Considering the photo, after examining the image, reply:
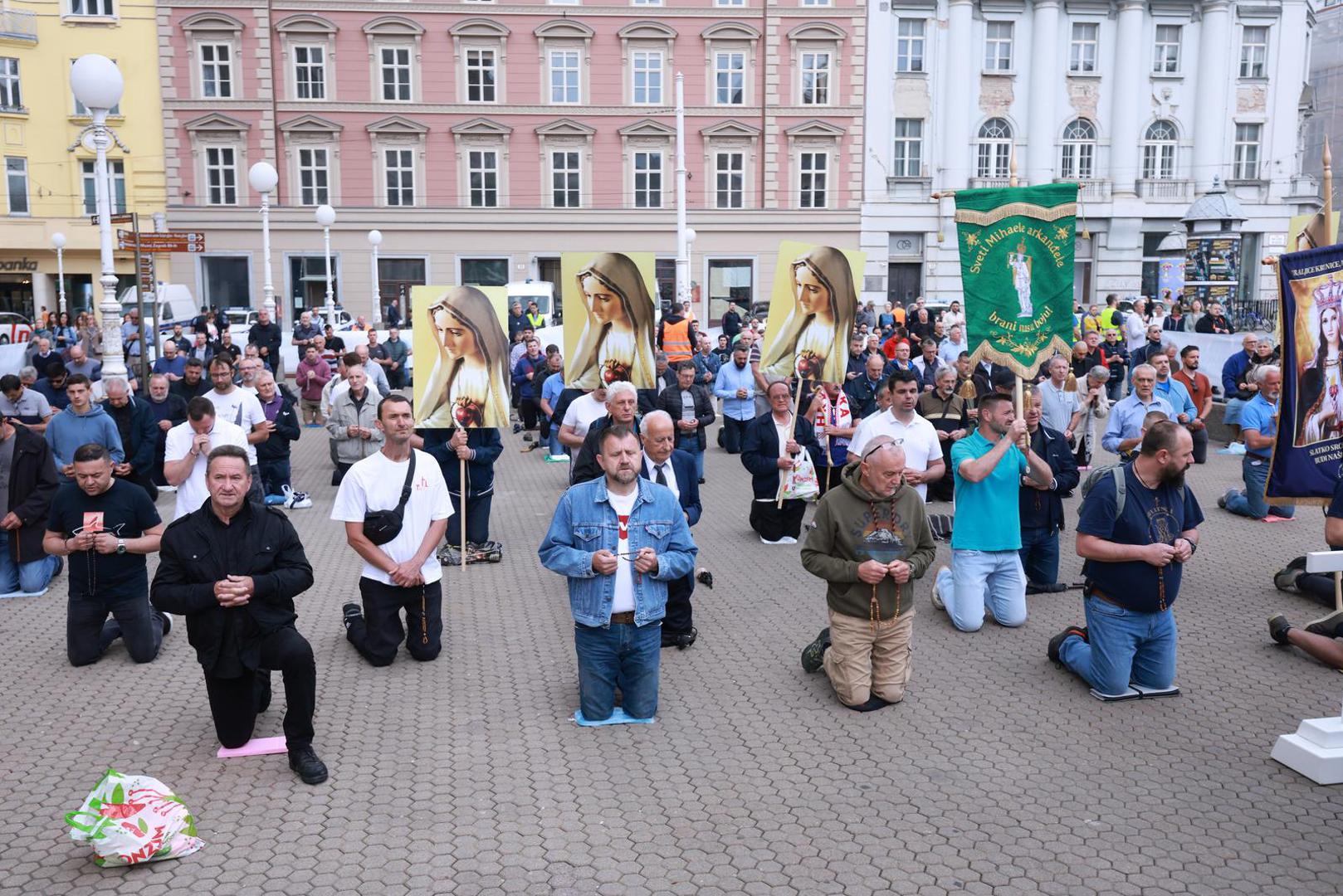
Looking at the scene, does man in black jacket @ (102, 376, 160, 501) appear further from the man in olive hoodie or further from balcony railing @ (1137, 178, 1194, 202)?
balcony railing @ (1137, 178, 1194, 202)

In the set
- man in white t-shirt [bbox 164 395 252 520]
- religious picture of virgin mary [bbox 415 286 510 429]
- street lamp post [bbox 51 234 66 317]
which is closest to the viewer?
man in white t-shirt [bbox 164 395 252 520]

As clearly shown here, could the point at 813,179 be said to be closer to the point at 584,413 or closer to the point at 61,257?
the point at 61,257

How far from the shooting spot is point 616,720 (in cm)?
685

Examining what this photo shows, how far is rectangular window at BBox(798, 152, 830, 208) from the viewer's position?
43.5 metres

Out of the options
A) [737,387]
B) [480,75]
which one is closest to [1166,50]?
[480,75]

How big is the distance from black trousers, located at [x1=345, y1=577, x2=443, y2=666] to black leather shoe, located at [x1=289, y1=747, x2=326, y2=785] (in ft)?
5.81

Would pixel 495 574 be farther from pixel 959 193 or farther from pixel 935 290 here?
pixel 935 290

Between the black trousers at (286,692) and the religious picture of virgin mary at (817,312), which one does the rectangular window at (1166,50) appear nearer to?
the religious picture of virgin mary at (817,312)

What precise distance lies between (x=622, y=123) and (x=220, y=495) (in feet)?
126

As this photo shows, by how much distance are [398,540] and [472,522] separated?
A: 3322mm

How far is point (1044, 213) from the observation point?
8336mm

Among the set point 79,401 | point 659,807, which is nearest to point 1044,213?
point 659,807

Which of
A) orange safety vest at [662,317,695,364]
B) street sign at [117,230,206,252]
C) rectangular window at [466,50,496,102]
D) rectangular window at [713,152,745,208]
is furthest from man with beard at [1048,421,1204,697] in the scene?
rectangular window at [466,50,496,102]

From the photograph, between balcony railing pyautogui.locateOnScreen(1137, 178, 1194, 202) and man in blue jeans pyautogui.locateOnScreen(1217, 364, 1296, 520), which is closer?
man in blue jeans pyautogui.locateOnScreen(1217, 364, 1296, 520)
